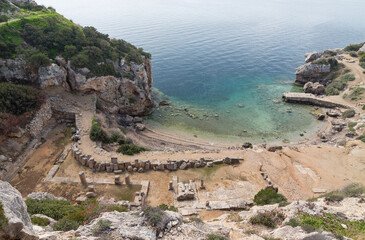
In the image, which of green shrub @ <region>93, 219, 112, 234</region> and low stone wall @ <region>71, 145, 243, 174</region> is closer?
green shrub @ <region>93, 219, 112, 234</region>

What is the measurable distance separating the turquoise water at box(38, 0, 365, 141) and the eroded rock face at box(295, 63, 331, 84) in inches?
115

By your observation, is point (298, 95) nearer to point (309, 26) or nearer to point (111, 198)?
point (111, 198)

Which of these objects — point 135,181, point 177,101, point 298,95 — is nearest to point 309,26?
A: point 298,95

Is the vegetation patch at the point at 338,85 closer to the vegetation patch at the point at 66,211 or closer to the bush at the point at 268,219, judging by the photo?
the bush at the point at 268,219

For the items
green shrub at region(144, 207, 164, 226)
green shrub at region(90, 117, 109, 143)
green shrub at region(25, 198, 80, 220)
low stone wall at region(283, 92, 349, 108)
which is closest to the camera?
green shrub at region(144, 207, 164, 226)

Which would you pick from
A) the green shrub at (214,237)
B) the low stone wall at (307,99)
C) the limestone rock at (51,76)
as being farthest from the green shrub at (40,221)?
the low stone wall at (307,99)

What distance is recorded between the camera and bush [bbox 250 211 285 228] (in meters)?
12.1

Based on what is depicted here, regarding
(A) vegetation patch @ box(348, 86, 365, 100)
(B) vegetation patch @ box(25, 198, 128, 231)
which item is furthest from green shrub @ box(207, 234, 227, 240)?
(A) vegetation patch @ box(348, 86, 365, 100)

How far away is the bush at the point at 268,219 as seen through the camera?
12133 millimetres

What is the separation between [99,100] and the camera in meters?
30.1

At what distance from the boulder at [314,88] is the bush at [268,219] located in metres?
39.2

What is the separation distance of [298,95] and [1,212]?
148 ft

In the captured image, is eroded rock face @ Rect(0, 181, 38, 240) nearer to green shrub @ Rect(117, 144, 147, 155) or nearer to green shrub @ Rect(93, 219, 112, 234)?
green shrub @ Rect(93, 219, 112, 234)

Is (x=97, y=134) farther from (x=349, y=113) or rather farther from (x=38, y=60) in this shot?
(x=349, y=113)
